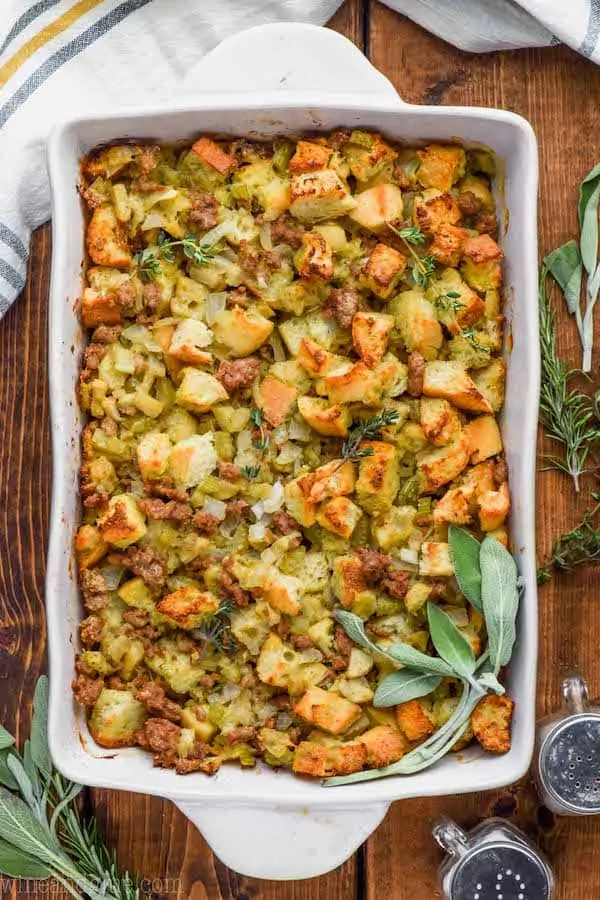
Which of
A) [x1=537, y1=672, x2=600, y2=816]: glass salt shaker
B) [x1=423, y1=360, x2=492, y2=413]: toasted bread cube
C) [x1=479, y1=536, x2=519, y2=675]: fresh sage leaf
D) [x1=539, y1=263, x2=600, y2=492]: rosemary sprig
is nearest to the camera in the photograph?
[x1=479, y1=536, x2=519, y2=675]: fresh sage leaf

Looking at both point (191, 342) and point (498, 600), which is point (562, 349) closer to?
point (498, 600)

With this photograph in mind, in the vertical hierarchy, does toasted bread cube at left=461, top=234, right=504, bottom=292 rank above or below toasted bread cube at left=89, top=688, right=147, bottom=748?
above

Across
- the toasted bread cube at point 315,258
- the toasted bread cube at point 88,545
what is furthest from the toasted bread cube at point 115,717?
the toasted bread cube at point 315,258

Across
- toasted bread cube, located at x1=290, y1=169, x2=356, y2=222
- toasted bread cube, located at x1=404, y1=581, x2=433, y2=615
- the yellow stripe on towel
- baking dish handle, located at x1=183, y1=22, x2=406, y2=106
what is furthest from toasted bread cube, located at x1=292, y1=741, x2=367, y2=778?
the yellow stripe on towel

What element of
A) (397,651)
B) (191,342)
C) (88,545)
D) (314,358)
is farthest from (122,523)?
(397,651)

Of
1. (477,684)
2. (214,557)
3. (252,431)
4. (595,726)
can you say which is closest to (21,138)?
(252,431)

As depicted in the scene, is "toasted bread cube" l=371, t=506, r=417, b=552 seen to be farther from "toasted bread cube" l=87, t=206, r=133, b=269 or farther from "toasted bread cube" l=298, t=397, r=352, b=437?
"toasted bread cube" l=87, t=206, r=133, b=269

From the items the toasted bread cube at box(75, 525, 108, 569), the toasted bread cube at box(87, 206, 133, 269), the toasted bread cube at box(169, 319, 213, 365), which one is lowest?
the toasted bread cube at box(75, 525, 108, 569)
